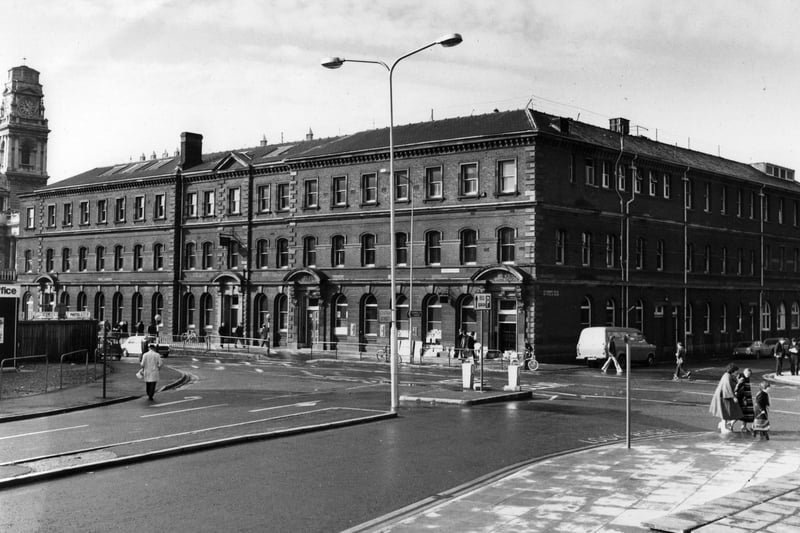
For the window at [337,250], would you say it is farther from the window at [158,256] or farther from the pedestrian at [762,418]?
the pedestrian at [762,418]

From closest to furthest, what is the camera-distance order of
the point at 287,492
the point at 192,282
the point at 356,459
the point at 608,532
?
1. the point at 608,532
2. the point at 287,492
3. the point at 356,459
4. the point at 192,282

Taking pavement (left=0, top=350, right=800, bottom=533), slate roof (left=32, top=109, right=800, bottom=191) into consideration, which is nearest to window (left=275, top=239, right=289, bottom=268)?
slate roof (left=32, top=109, right=800, bottom=191)

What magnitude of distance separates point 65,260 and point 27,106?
7300 centimetres

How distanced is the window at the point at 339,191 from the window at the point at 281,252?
5.91 meters

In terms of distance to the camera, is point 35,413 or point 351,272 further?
point 351,272

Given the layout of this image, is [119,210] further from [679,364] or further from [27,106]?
[27,106]

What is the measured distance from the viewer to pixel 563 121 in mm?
46656

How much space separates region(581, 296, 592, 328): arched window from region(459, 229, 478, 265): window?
6928 millimetres

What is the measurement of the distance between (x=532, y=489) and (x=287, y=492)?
3628 millimetres

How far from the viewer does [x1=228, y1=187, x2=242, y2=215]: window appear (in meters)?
60.2

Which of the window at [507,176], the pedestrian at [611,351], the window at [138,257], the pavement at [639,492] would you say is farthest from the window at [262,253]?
the pavement at [639,492]

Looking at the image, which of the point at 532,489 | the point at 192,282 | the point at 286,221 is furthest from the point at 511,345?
the point at 532,489

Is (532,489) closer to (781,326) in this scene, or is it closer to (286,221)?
(286,221)

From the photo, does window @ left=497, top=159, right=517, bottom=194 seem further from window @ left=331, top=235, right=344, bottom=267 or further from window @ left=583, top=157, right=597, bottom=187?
window @ left=331, top=235, right=344, bottom=267
